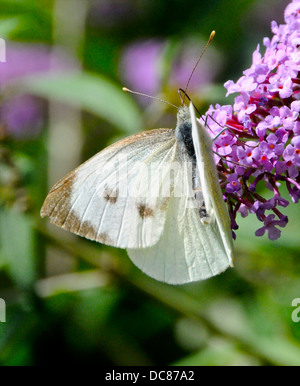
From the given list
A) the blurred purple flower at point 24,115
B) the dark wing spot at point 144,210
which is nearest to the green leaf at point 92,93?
the blurred purple flower at point 24,115

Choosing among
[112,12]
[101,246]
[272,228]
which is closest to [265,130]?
[272,228]

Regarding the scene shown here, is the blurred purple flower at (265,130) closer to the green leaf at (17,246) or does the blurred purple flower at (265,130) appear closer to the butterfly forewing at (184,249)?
the butterfly forewing at (184,249)

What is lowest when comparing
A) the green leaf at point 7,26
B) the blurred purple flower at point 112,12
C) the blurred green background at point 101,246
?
the blurred green background at point 101,246

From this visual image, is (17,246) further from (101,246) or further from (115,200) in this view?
(115,200)

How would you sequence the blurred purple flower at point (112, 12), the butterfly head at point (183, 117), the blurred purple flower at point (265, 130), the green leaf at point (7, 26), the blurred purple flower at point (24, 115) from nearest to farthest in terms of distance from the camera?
the blurred purple flower at point (265, 130)
the butterfly head at point (183, 117)
the green leaf at point (7, 26)
the blurred purple flower at point (24, 115)
the blurred purple flower at point (112, 12)

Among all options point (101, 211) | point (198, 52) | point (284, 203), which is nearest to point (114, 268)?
point (101, 211)

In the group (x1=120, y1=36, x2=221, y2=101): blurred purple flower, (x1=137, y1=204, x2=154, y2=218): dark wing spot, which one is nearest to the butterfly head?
(x1=137, y1=204, x2=154, y2=218): dark wing spot
